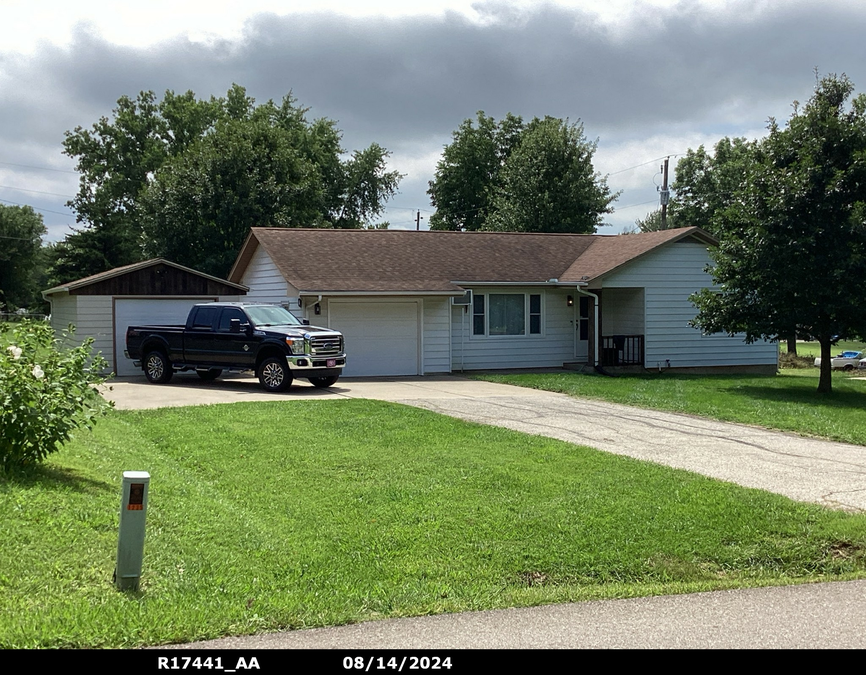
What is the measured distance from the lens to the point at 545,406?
54.5ft

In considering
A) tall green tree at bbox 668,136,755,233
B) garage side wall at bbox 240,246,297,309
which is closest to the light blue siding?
garage side wall at bbox 240,246,297,309

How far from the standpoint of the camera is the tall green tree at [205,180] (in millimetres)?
37562

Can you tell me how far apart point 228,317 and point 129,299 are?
5067 millimetres

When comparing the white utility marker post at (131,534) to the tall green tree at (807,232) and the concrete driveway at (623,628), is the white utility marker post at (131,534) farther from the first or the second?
the tall green tree at (807,232)

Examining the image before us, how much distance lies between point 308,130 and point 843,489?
4757 centimetres

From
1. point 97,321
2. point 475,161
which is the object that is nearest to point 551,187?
point 475,161

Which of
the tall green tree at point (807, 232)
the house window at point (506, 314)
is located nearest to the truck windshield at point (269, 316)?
the house window at point (506, 314)

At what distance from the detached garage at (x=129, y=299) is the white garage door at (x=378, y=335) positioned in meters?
3.65

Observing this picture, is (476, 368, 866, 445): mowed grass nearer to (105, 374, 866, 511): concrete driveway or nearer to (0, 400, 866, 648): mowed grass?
(105, 374, 866, 511): concrete driveway

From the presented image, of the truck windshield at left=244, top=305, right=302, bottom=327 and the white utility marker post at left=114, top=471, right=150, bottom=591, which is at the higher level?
the truck windshield at left=244, top=305, right=302, bottom=327

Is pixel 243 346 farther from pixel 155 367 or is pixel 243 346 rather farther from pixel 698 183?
pixel 698 183

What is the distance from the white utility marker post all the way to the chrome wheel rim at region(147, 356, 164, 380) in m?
15.9

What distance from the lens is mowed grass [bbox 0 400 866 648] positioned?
547cm

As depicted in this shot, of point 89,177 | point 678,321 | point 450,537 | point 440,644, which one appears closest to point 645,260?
point 678,321
